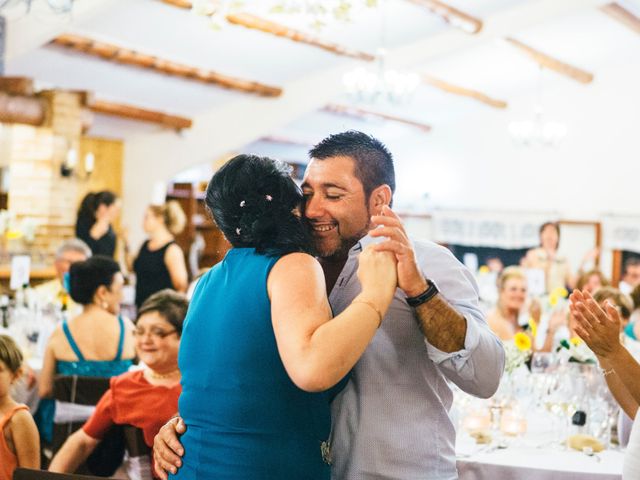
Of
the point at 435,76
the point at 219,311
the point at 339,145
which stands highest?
the point at 435,76

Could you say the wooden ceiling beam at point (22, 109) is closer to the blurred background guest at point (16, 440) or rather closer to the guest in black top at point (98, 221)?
the guest in black top at point (98, 221)

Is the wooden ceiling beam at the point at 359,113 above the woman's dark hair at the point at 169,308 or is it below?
above

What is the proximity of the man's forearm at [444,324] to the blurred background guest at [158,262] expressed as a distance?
435cm

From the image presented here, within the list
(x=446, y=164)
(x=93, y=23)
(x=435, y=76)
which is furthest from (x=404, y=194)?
(x=93, y=23)

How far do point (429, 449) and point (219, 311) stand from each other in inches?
20.8

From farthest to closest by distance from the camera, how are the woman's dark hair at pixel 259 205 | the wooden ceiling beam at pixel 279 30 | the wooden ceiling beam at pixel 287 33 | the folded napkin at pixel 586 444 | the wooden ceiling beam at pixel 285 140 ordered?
the wooden ceiling beam at pixel 285 140 → the wooden ceiling beam at pixel 287 33 → the wooden ceiling beam at pixel 279 30 → the folded napkin at pixel 586 444 → the woman's dark hair at pixel 259 205

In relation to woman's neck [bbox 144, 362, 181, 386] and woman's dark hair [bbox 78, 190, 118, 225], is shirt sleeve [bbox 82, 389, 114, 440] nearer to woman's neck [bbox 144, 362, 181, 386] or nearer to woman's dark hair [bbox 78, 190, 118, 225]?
woman's neck [bbox 144, 362, 181, 386]

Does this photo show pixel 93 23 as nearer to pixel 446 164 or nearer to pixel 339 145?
pixel 339 145

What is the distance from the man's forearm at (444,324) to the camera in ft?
5.90

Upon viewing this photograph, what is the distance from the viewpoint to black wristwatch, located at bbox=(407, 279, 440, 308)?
177cm

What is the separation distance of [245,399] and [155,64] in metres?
7.83

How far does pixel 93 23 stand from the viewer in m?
8.21

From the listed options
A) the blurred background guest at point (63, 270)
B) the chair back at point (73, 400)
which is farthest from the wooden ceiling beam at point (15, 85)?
the chair back at point (73, 400)

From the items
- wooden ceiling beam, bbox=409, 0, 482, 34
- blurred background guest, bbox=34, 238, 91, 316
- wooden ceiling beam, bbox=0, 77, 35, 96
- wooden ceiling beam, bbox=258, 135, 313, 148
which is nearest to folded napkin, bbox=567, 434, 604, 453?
blurred background guest, bbox=34, 238, 91, 316
